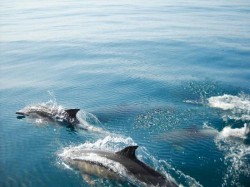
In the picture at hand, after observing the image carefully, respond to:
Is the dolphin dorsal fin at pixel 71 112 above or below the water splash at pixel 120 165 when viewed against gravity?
above

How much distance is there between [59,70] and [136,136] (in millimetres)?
17090

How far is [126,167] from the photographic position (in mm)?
14586

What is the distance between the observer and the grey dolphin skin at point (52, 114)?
20.6 m

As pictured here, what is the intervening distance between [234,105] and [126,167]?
37.2 feet

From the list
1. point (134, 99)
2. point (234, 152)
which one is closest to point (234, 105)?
point (234, 152)

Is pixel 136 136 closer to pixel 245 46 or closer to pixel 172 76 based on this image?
pixel 172 76

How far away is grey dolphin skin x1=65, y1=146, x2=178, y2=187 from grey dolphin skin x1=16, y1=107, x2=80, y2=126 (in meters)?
4.65

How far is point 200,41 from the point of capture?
143ft

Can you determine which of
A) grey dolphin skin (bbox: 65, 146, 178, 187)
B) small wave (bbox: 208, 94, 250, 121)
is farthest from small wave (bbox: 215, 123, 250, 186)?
grey dolphin skin (bbox: 65, 146, 178, 187)

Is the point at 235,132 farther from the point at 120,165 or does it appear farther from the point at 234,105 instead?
the point at 120,165

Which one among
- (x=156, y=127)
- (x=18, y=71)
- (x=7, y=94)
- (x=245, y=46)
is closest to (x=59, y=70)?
(x=18, y=71)

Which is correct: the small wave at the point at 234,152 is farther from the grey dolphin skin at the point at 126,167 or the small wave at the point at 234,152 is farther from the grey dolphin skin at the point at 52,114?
the grey dolphin skin at the point at 52,114

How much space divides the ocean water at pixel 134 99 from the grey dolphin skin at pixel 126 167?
1.13ft

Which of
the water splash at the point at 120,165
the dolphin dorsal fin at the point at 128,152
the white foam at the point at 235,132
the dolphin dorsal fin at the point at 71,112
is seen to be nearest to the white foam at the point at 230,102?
the white foam at the point at 235,132
